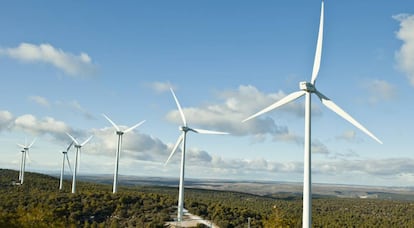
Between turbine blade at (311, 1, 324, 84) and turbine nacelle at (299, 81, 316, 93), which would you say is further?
turbine blade at (311, 1, 324, 84)

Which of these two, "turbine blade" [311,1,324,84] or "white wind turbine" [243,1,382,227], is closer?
"white wind turbine" [243,1,382,227]

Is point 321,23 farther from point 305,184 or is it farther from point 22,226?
point 22,226

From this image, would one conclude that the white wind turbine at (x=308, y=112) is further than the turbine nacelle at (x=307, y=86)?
No

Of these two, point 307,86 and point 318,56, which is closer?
point 307,86

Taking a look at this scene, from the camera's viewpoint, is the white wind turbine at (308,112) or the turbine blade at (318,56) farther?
the turbine blade at (318,56)

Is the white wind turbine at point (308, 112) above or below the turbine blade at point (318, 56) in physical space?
below

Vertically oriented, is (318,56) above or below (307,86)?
above

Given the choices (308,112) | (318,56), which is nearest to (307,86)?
(308,112)

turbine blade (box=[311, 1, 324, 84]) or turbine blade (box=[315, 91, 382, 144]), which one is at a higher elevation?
turbine blade (box=[311, 1, 324, 84])

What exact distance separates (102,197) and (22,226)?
41800 mm

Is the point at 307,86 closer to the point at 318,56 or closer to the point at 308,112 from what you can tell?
the point at 308,112

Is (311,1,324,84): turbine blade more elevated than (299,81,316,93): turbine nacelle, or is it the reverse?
(311,1,324,84): turbine blade

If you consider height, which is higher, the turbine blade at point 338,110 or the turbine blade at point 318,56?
the turbine blade at point 318,56

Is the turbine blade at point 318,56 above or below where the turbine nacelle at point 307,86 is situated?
above
